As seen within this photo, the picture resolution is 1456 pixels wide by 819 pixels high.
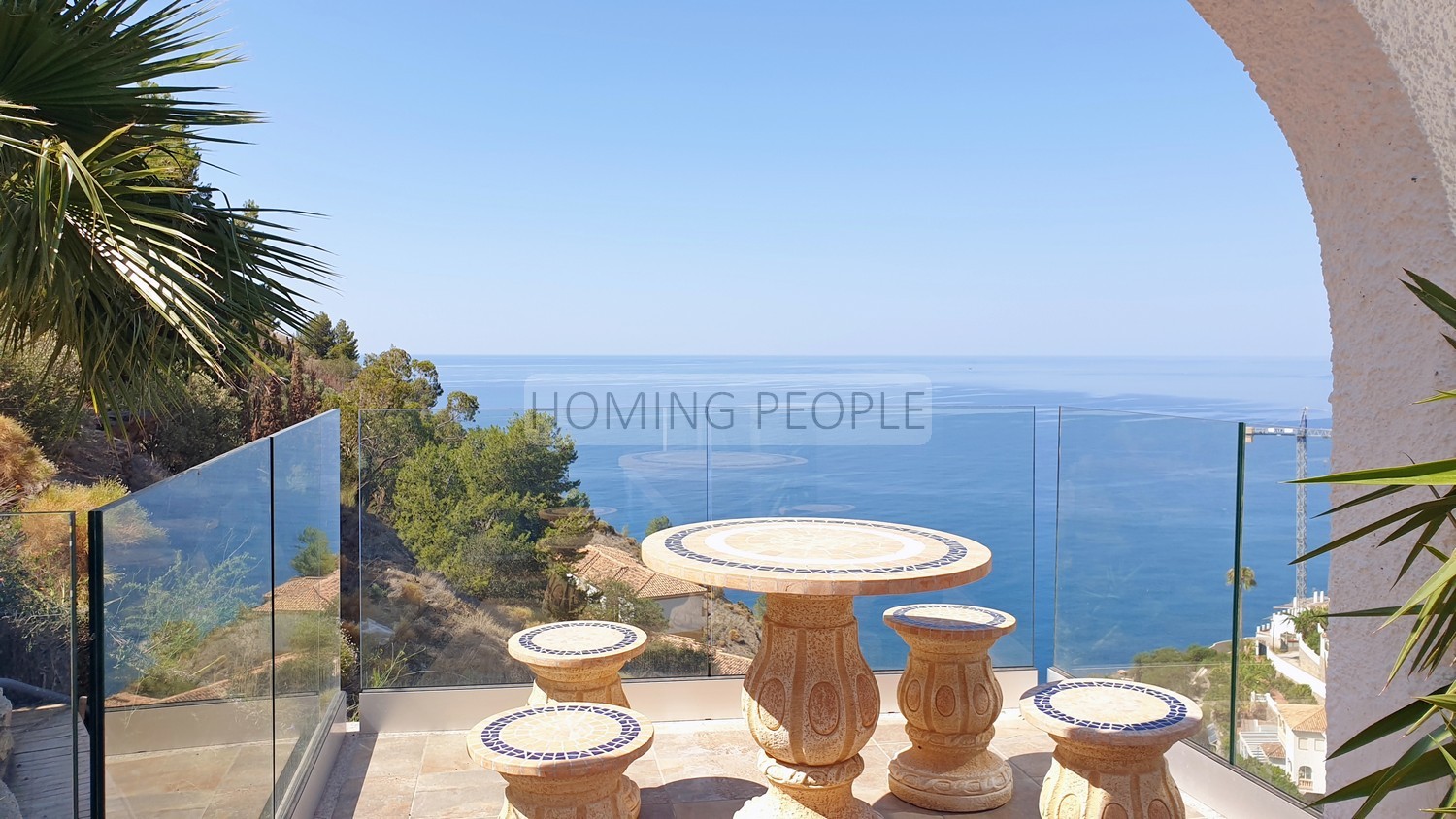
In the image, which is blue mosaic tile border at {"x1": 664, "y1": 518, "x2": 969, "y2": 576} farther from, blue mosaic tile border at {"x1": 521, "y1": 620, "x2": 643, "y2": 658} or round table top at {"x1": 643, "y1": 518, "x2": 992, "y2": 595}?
blue mosaic tile border at {"x1": 521, "y1": 620, "x2": 643, "y2": 658}

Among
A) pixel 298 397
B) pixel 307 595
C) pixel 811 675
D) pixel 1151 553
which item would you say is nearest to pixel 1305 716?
pixel 1151 553

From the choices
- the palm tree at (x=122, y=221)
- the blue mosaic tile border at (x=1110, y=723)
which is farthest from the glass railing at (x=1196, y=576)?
the palm tree at (x=122, y=221)

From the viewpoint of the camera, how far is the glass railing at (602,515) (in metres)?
4.49

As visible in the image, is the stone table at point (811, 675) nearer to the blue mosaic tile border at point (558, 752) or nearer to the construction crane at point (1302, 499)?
the blue mosaic tile border at point (558, 752)

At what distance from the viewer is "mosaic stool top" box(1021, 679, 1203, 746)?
270 cm

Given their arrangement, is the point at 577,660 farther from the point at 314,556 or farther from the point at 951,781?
the point at 951,781

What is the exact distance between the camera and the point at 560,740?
266 cm

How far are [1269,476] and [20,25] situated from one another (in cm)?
461

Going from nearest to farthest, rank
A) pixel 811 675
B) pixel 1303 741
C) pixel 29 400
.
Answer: pixel 811 675 < pixel 1303 741 < pixel 29 400

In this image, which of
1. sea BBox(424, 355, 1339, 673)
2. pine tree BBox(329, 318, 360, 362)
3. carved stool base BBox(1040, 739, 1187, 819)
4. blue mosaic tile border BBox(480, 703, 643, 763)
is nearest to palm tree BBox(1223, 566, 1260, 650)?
sea BBox(424, 355, 1339, 673)

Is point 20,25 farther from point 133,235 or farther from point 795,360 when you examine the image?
point 795,360

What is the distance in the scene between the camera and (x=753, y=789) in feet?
11.9

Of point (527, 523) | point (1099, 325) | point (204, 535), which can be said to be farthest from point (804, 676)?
point (1099, 325)

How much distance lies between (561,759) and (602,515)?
2167mm
